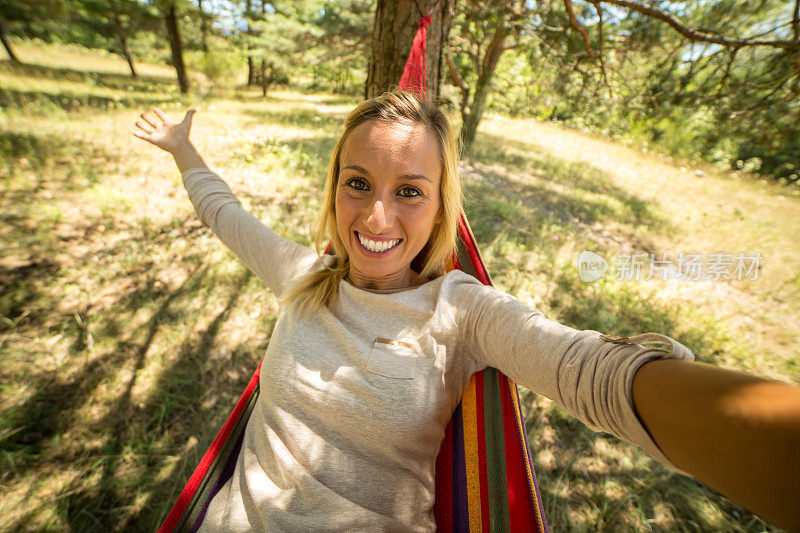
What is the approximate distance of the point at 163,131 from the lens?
1892 mm

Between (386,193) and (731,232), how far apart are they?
7.47 m

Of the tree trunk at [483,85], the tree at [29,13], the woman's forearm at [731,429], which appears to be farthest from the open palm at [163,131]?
the tree trunk at [483,85]

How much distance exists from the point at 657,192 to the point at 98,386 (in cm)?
1049

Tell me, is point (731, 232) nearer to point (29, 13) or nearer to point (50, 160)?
point (50, 160)

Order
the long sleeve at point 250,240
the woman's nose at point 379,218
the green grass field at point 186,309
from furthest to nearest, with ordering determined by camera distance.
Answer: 1. the green grass field at point 186,309
2. the long sleeve at point 250,240
3. the woman's nose at point 379,218

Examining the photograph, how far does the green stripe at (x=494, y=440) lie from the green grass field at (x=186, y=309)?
1.00 meters

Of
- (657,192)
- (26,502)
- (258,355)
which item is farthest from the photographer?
(657,192)

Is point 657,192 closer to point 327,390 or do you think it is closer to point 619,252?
point 619,252

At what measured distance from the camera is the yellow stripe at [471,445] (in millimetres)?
1121

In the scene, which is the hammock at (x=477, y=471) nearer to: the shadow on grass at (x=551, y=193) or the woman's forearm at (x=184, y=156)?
the woman's forearm at (x=184, y=156)

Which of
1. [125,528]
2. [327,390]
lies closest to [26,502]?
[125,528]

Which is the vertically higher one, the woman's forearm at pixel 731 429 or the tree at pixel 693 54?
the tree at pixel 693 54

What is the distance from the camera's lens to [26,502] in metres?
1.59

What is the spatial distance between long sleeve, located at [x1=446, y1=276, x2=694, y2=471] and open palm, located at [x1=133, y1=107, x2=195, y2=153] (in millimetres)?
1836
